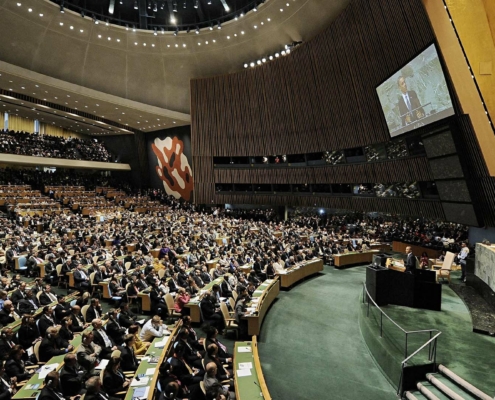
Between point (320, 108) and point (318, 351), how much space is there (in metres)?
14.1

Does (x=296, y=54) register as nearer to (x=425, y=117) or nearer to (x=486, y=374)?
(x=425, y=117)

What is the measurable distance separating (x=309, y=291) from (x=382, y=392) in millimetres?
4802

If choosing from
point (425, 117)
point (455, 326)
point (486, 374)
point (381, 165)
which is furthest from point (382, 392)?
point (381, 165)

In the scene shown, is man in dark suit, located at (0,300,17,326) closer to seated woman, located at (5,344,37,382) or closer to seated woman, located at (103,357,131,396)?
seated woman, located at (5,344,37,382)

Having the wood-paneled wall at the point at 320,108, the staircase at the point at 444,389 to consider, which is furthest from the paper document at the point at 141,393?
the wood-paneled wall at the point at 320,108

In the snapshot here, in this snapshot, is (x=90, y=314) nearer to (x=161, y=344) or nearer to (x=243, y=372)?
(x=161, y=344)

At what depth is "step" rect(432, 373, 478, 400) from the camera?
4.36 meters

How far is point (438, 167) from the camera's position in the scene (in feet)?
32.3

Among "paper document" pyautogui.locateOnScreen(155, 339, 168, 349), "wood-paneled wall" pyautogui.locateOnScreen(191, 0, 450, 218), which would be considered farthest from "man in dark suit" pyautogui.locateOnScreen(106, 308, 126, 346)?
"wood-paneled wall" pyautogui.locateOnScreen(191, 0, 450, 218)

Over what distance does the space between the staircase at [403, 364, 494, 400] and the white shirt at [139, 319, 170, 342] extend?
3883 millimetres

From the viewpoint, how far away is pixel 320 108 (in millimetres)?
17812

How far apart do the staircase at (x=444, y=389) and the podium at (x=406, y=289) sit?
8.42 feet

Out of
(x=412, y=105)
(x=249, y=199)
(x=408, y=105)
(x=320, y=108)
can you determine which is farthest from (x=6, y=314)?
(x=249, y=199)

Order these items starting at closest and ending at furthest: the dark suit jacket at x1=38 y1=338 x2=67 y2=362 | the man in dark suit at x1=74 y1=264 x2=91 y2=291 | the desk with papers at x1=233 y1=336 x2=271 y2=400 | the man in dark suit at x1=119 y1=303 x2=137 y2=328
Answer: the desk with papers at x1=233 y1=336 x2=271 y2=400 < the dark suit jacket at x1=38 y1=338 x2=67 y2=362 < the man in dark suit at x1=119 y1=303 x2=137 y2=328 < the man in dark suit at x1=74 y1=264 x2=91 y2=291
